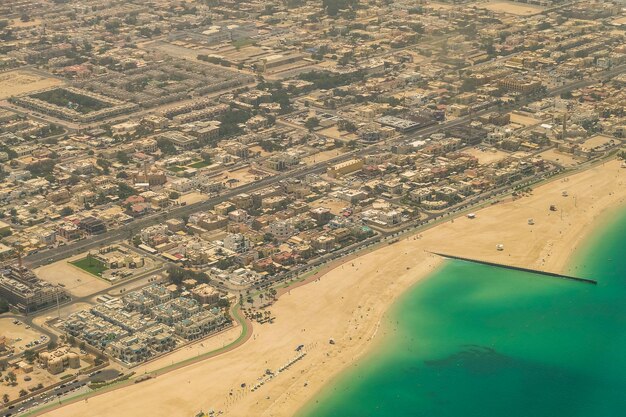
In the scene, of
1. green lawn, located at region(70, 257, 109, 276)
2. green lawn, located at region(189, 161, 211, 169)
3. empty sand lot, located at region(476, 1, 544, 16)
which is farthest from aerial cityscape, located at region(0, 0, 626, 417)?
empty sand lot, located at region(476, 1, 544, 16)

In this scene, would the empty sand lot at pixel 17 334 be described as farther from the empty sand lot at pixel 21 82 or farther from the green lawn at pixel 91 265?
the empty sand lot at pixel 21 82

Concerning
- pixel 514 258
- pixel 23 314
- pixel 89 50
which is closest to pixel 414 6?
pixel 89 50

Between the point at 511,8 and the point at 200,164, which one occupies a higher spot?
the point at 200,164

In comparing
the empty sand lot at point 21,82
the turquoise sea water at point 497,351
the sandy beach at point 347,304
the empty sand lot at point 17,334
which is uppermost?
the empty sand lot at point 21,82

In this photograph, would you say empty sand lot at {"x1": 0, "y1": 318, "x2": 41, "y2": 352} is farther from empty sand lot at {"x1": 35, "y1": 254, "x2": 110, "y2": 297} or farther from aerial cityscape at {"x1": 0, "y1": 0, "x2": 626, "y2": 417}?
empty sand lot at {"x1": 35, "y1": 254, "x2": 110, "y2": 297}

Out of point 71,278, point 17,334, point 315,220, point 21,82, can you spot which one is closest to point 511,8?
point 21,82

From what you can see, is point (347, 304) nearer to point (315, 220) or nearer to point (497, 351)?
point (497, 351)

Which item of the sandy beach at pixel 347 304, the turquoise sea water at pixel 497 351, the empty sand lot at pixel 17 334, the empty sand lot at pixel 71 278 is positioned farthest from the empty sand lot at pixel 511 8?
the empty sand lot at pixel 17 334

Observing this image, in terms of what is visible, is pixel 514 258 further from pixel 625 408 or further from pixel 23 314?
pixel 23 314
